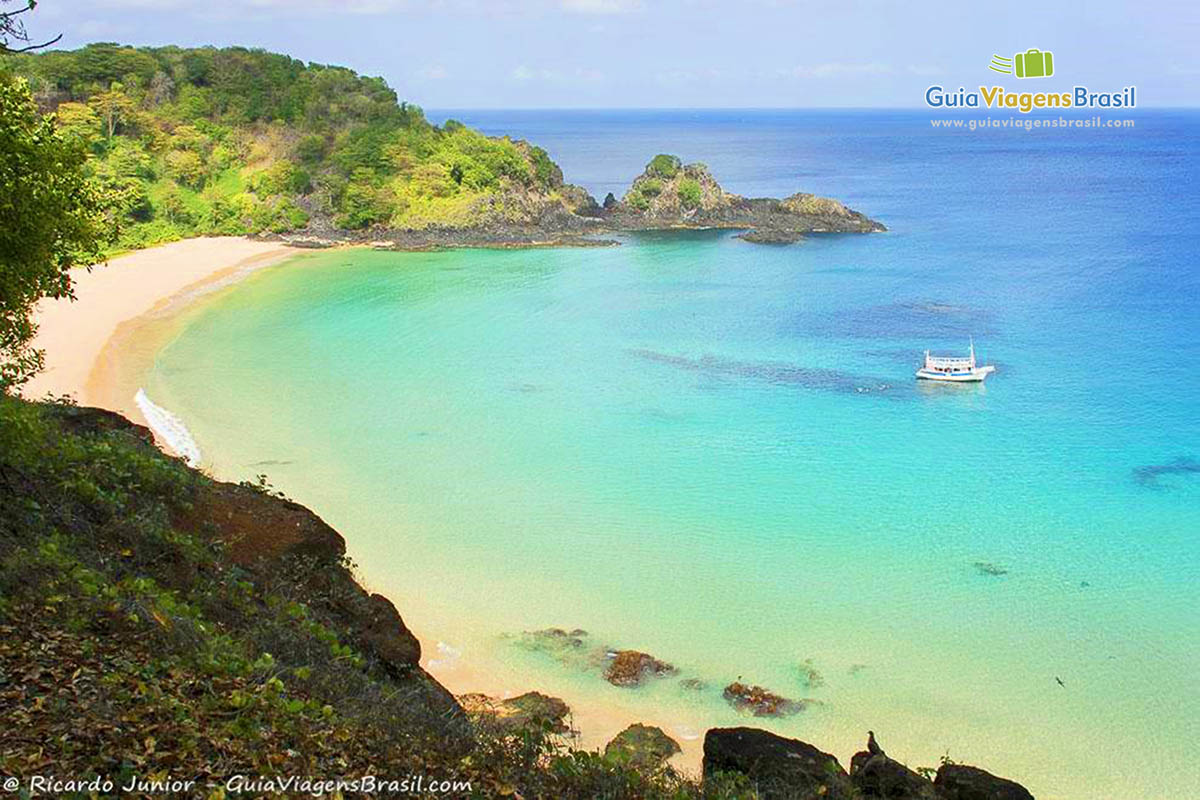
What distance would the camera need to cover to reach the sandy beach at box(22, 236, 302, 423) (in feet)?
97.5

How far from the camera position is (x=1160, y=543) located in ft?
66.5

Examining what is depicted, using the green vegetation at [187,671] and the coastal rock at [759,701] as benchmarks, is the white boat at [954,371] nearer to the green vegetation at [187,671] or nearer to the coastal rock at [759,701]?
the coastal rock at [759,701]

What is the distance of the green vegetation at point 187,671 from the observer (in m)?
6.16

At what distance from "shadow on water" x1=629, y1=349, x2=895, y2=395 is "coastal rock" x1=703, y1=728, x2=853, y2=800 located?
22912 millimetres

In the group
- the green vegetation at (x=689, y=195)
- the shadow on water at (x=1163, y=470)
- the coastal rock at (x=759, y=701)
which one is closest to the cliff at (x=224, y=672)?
the coastal rock at (x=759, y=701)

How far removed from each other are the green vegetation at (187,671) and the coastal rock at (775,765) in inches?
17.5

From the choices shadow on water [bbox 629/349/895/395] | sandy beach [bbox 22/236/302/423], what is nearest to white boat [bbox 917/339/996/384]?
shadow on water [bbox 629/349/895/395]

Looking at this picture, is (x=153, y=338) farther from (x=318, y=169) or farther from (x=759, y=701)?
(x=318, y=169)

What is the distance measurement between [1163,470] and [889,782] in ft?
63.9

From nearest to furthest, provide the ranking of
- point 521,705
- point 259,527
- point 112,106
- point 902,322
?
point 259,527 < point 521,705 < point 902,322 < point 112,106

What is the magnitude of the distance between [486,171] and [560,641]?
2133 inches

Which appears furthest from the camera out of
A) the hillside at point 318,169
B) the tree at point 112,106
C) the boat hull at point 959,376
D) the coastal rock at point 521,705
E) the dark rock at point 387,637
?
the tree at point 112,106

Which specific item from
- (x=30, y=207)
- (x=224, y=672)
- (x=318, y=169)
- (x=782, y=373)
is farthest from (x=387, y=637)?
(x=318, y=169)

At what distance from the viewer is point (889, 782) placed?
858 cm
